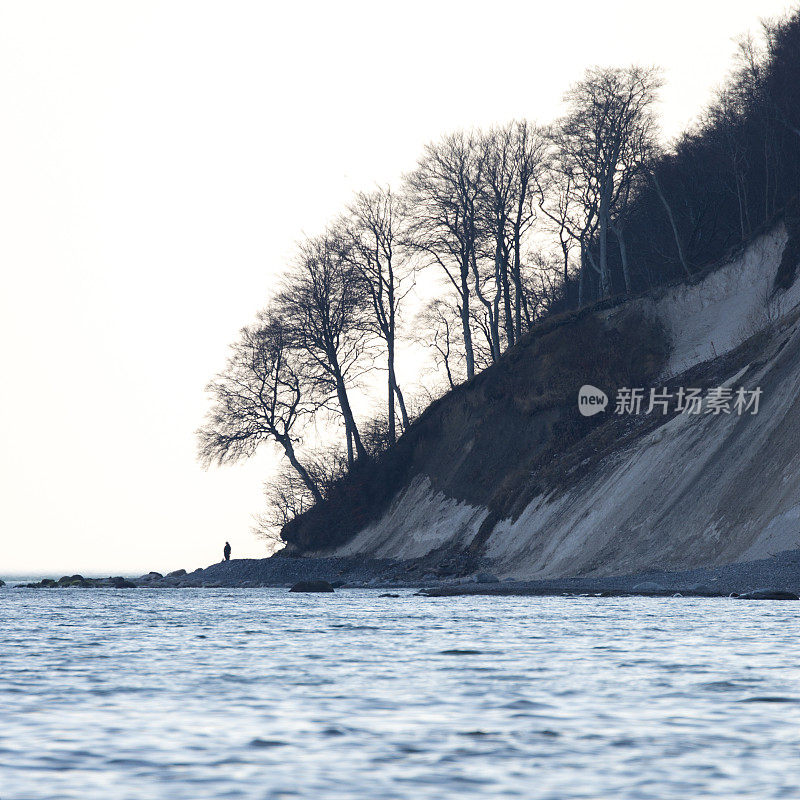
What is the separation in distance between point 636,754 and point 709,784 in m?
1.02

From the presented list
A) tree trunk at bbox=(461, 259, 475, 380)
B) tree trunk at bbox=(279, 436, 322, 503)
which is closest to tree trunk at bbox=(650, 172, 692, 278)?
tree trunk at bbox=(461, 259, 475, 380)

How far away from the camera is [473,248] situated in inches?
2062

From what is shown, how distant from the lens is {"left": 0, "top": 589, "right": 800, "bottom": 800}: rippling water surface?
7266 mm

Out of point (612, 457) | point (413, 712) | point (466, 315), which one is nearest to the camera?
point (413, 712)

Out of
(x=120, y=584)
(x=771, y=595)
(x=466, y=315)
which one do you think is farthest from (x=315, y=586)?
(x=771, y=595)

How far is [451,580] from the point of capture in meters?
41.0

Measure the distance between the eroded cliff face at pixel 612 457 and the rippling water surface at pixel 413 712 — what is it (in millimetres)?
12658

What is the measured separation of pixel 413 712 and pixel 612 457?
30.3 metres

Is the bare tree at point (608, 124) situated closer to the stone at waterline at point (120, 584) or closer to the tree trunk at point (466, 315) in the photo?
the tree trunk at point (466, 315)

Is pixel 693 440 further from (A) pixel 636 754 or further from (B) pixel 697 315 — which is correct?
(A) pixel 636 754

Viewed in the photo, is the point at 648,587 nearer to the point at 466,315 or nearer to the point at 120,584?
the point at 466,315

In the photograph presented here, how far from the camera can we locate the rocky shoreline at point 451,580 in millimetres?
27281

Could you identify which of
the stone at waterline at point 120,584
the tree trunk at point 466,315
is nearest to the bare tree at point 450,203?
the tree trunk at point 466,315

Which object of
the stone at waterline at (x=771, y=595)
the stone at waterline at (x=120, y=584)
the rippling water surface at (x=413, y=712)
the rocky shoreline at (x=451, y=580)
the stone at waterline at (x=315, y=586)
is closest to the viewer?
the rippling water surface at (x=413, y=712)
